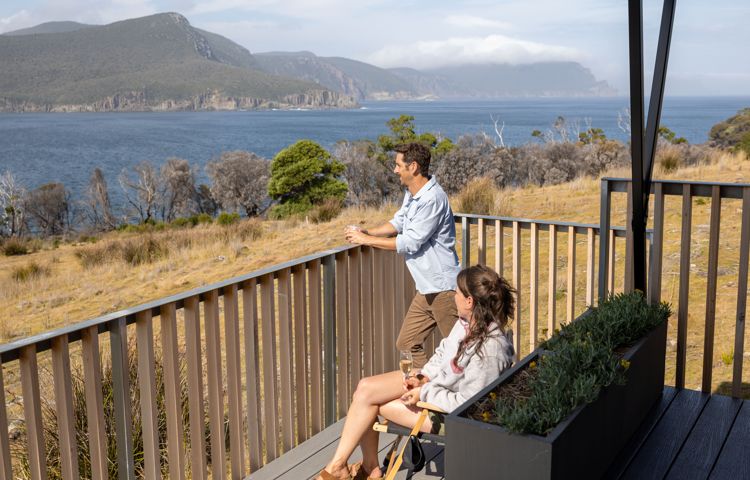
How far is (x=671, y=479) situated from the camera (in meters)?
2.88

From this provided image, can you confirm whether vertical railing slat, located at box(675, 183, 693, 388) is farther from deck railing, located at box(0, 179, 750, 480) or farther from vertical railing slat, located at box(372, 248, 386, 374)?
vertical railing slat, located at box(372, 248, 386, 374)

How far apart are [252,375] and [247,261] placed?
907cm

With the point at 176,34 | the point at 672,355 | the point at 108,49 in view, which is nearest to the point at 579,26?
the point at 176,34

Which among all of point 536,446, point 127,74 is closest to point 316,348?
point 536,446

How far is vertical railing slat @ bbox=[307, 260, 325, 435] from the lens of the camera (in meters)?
3.64

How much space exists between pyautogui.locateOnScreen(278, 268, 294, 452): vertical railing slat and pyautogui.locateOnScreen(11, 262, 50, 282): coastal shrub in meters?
11.4

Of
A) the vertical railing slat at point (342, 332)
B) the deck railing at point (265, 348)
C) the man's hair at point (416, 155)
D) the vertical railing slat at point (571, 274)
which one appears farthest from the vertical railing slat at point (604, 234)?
the vertical railing slat at point (342, 332)

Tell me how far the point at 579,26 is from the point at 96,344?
4344 inches

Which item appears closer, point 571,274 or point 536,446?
point 536,446

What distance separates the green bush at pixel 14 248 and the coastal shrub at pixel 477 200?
35.9 feet

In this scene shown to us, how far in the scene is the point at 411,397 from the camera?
9.61 ft

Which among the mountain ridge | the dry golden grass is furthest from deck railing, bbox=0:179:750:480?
the mountain ridge

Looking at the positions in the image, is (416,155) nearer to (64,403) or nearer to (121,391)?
(121,391)

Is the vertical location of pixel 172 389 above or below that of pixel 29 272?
above
